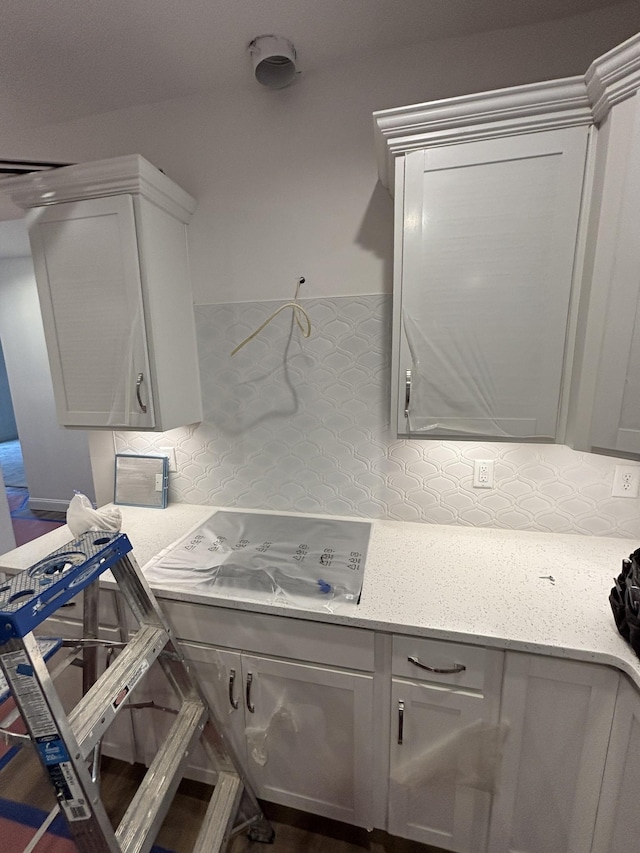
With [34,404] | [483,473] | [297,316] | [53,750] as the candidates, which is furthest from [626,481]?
[34,404]

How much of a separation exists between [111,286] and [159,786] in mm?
1508

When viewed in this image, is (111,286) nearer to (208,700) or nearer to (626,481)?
(208,700)

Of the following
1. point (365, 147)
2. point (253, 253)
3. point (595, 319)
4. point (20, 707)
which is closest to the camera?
point (20, 707)

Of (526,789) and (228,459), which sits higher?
(228,459)

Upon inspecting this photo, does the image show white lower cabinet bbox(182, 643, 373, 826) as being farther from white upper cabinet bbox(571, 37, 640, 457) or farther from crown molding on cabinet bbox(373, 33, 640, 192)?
crown molding on cabinet bbox(373, 33, 640, 192)

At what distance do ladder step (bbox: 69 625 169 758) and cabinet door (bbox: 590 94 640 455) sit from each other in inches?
53.3

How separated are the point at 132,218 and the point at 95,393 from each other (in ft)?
2.14

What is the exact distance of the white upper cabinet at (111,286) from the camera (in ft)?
4.19

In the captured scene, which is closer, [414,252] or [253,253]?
[414,252]

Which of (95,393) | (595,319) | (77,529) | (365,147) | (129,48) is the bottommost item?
(77,529)

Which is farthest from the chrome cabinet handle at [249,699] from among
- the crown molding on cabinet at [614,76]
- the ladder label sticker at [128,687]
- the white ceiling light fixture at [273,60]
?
the white ceiling light fixture at [273,60]

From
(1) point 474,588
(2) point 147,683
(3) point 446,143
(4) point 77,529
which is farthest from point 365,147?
(2) point 147,683

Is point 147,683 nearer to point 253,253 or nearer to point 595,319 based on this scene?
point 253,253

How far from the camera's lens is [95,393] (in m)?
1.45
